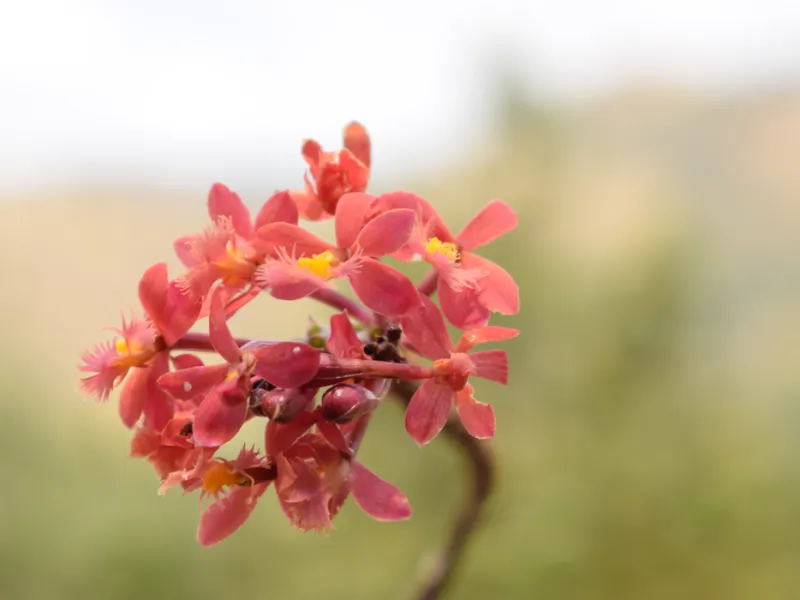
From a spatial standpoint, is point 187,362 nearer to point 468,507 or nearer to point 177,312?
point 177,312

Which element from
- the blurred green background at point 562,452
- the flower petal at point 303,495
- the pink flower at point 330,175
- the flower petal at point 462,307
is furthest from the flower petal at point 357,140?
the blurred green background at point 562,452

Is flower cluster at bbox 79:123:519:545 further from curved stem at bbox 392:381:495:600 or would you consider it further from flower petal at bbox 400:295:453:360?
curved stem at bbox 392:381:495:600

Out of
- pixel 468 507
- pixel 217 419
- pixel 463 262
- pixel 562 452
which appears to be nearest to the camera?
pixel 217 419

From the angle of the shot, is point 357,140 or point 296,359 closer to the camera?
point 296,359

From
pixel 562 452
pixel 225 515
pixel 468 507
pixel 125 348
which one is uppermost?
pixel 125 348

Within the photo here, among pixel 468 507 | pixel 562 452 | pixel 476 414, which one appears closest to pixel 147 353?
pixel 476 414

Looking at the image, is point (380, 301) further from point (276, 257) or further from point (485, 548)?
point (485, 548)

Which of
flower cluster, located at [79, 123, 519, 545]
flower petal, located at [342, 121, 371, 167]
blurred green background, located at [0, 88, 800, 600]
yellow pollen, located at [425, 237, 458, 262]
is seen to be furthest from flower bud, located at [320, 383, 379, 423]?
blurred green background, located at [0, 88, 800, 600]

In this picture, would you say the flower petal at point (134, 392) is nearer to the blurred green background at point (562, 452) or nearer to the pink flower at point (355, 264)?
the pink flower at point (355, 264)
